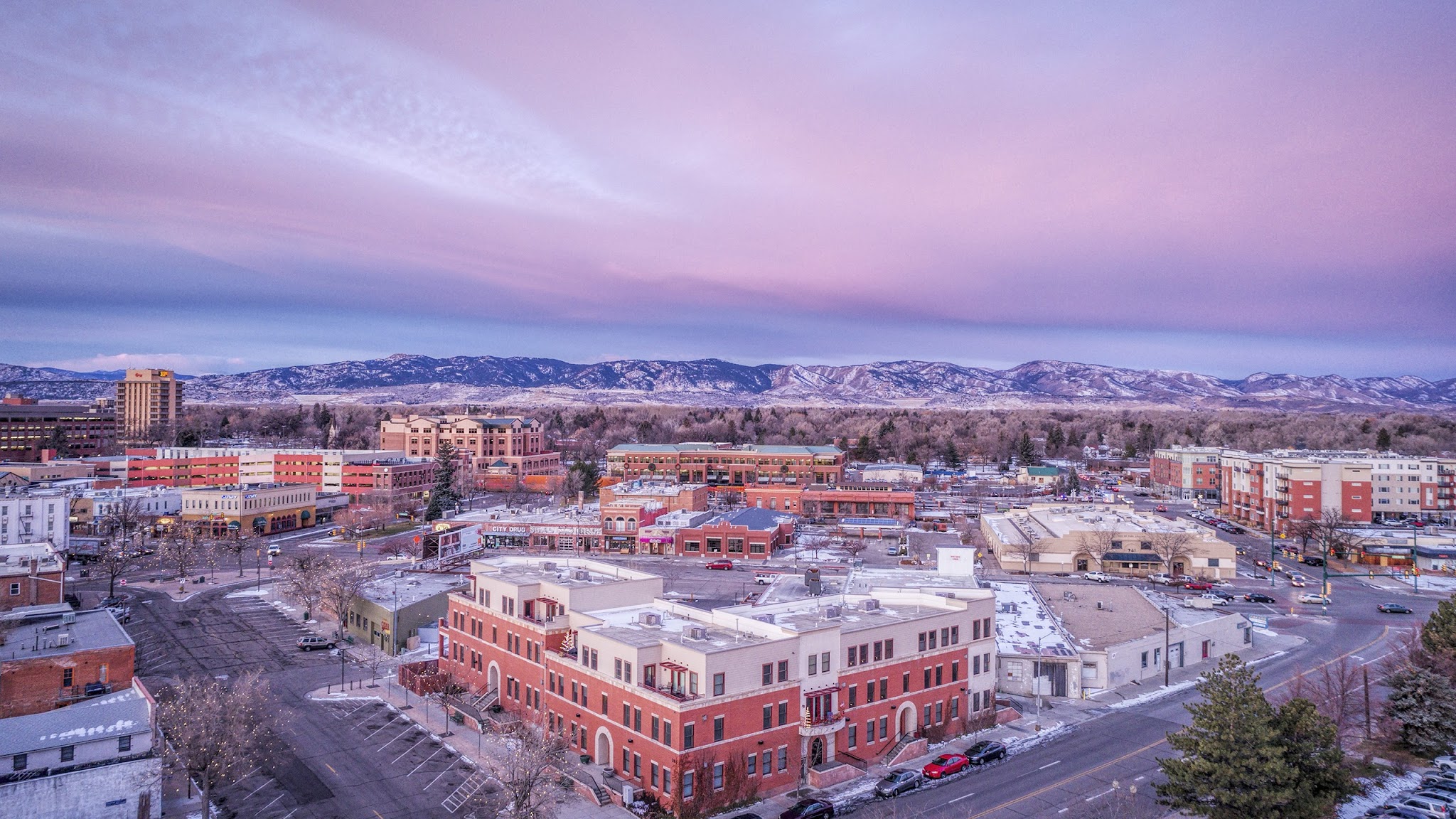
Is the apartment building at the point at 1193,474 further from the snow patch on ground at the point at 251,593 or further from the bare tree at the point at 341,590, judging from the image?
the snow patch on ground at the point at 251,593

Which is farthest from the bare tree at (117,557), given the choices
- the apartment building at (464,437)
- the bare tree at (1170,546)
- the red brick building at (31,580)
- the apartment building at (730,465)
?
the bare tree at (1170,546)

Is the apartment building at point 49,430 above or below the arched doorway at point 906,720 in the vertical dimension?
above

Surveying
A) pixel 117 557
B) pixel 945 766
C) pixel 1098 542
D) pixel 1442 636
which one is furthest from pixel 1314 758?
pixel 117 557

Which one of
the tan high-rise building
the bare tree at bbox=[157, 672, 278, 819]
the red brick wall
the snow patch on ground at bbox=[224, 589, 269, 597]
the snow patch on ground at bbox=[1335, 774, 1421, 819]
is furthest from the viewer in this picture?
the tan high-rise building

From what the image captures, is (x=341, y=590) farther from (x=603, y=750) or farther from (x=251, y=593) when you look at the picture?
(x=603, y=750)

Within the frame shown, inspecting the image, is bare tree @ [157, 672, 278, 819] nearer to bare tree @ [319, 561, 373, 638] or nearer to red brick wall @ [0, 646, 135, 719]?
red brick wall @ [0, 646, 135, 719]

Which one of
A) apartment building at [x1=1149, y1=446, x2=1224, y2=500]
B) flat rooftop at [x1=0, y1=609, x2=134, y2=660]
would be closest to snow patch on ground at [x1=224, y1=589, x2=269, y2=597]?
flat rooftop at [x1=0, y1=609, x2=134, y2=660]
